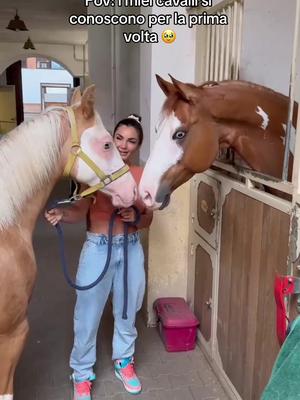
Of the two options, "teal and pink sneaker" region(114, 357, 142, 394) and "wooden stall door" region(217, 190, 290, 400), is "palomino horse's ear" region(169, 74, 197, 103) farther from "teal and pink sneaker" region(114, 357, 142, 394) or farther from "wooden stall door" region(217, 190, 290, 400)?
"teal and pink sneaker" region(114, 357, 142, 394)

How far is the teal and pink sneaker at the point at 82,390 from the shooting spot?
5.64 feet

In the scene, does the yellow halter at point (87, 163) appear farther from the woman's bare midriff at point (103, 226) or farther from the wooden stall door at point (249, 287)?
the wooden stall door at point (249, 287)

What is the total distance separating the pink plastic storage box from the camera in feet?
6.88

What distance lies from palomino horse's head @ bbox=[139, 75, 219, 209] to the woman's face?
0.20 meters

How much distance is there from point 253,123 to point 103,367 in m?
1.29

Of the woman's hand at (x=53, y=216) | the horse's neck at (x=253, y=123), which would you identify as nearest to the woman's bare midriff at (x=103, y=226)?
the woman's hand at (x=53, y=216)

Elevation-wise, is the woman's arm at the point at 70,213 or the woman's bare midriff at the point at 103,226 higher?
the woman's arm at the point at 70,213

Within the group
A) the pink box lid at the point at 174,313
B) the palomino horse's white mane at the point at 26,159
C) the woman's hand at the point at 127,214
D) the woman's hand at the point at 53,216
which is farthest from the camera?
A: the pink box lid at the point at 174,313

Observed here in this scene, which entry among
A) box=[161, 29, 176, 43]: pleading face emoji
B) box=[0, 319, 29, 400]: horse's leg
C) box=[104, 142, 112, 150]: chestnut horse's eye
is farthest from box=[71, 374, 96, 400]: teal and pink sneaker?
box=[161, 29, 176, 43]: pleading face emoji

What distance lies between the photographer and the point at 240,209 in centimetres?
160

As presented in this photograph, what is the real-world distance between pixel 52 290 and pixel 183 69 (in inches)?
65.5

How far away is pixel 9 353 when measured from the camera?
138 cm

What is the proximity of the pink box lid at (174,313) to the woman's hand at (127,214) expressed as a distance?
681mm

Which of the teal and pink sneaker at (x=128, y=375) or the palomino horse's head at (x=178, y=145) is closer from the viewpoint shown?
the palomino horse's head at (x=178, y=145)
